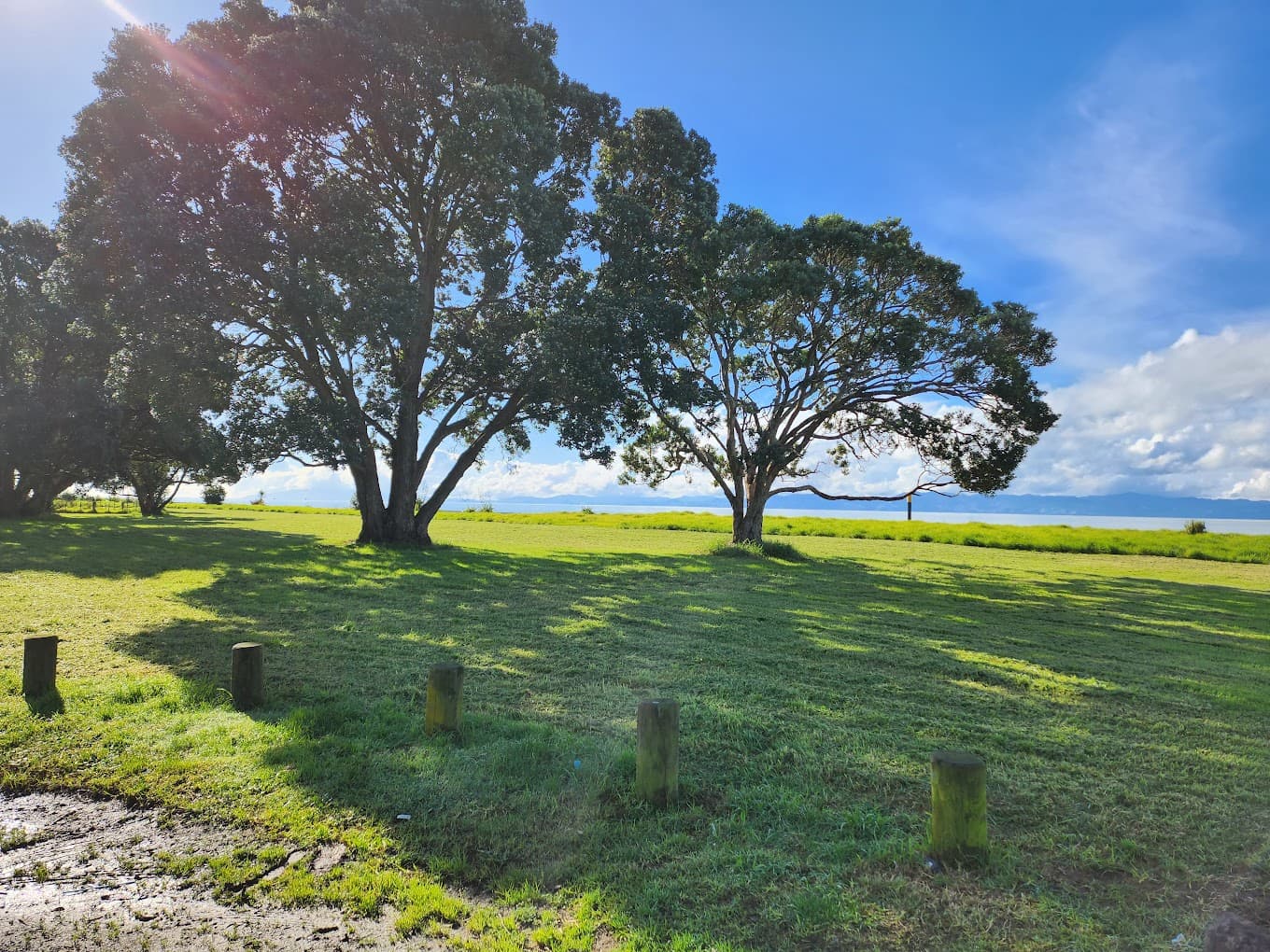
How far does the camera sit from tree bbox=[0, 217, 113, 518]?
75.2 ft

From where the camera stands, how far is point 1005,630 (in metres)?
10.1

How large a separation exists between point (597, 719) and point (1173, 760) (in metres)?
4.51

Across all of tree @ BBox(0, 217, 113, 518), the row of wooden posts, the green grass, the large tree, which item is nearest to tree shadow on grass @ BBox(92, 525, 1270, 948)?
the row of wooden posts

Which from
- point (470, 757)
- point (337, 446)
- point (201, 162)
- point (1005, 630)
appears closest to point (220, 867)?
point (470, 757)

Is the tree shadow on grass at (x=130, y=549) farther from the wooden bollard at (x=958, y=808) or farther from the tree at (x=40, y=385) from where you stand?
the wooden bollard at (x=958, y=808)

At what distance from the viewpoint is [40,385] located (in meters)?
24.1

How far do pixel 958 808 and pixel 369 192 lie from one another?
69.5ft

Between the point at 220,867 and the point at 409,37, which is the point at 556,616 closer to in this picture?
the point at 220,867

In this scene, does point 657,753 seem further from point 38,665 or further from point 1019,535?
point 1019,535

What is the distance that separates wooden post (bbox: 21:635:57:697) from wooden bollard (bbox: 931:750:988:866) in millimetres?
7207

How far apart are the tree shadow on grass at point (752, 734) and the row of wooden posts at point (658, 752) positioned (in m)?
0.17

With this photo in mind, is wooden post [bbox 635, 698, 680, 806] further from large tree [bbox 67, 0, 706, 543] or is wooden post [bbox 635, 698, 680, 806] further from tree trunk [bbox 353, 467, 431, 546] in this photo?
tree trunk [bbox 353, 467, 431, 546]

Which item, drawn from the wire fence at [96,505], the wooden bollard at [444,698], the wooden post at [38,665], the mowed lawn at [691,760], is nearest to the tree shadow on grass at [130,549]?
the mowed lawn at [691,760]

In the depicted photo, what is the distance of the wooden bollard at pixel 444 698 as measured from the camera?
4.98m
